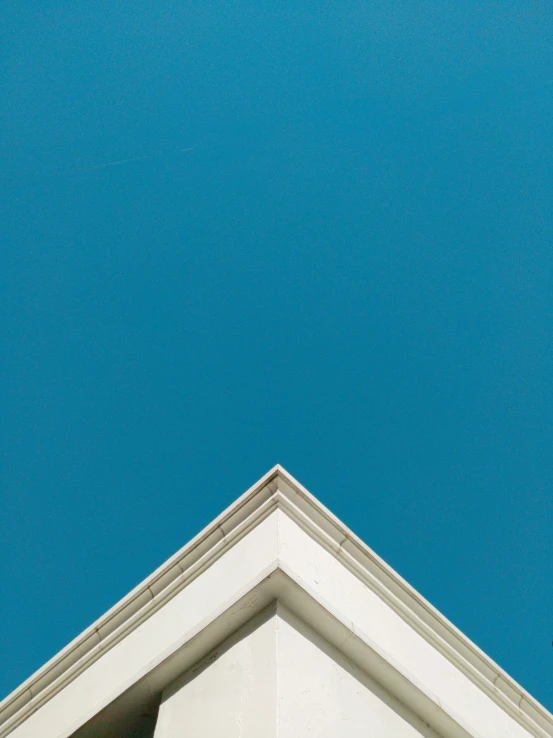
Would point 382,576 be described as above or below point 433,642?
above

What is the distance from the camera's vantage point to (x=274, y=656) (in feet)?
16.0

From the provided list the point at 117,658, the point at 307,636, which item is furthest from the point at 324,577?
the point at 117,658

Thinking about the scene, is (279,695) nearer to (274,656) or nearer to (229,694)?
(274,656)

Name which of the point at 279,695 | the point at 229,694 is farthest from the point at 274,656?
the point at 229,694

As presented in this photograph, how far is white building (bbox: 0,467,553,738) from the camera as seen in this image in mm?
4801

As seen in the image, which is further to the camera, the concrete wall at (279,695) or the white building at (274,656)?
the white building at (274,656)

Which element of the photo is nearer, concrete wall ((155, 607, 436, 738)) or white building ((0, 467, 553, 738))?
concrete wall ((155, 607, 436, 738))

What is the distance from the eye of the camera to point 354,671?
5.17 m

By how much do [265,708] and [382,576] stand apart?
2121 millimetres

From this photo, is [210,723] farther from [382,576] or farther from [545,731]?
[545,731]

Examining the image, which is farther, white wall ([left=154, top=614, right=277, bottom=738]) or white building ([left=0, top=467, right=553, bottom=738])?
white building ([left=0, top=467, right=553, bottom=738])

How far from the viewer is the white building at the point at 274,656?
4801mm

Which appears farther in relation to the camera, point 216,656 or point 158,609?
point 158,609

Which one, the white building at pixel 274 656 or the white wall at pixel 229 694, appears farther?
the white building at pixel 274 656
